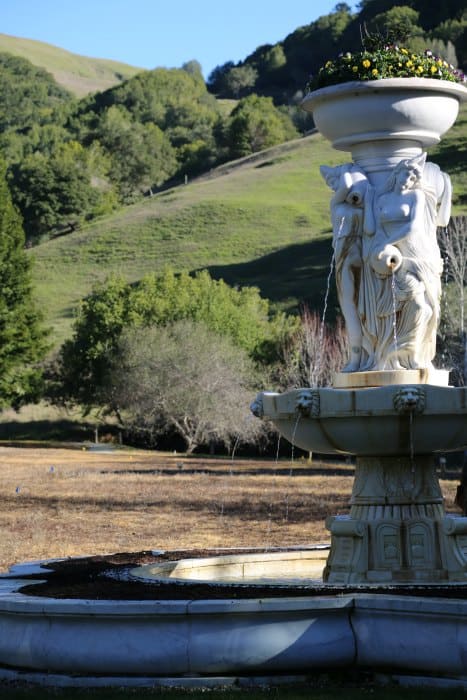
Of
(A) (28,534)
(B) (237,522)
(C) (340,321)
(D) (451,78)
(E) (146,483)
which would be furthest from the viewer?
(C) (340,321)

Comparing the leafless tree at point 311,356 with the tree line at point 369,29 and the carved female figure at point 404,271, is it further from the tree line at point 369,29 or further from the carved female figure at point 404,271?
the tree line at point 369,29

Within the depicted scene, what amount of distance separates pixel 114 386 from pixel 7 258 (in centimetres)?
764

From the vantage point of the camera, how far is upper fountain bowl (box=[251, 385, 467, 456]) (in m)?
9.80

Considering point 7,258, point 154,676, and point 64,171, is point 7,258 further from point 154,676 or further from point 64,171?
point 64,171

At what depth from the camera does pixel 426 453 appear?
34.7ft

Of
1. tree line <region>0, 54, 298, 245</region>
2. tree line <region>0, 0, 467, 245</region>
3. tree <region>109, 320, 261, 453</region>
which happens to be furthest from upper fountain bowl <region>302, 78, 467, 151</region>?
tree line <region>0, 0, 467, 245</region>

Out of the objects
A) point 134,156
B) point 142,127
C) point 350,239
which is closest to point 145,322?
point 350,239

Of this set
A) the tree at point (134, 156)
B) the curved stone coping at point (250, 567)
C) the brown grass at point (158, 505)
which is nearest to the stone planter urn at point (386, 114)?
the curved stone coping at point (250, 567)

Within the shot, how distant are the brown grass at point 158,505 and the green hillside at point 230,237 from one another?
126 feet

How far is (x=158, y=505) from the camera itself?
25.1m

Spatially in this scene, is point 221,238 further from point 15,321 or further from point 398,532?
point 398,532

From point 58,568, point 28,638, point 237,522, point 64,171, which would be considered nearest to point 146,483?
point 237,522

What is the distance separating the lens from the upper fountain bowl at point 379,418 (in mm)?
9805

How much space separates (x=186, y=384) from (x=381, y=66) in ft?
131
